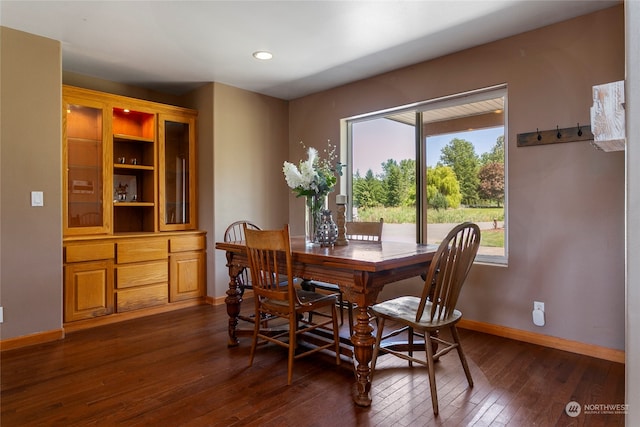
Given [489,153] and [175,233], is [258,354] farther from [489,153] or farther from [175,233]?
[489,153]

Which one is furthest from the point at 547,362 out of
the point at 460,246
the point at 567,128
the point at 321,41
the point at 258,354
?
the point at 321,41

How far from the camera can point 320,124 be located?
455 centimetres

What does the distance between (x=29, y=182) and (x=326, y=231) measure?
2438 millimetres

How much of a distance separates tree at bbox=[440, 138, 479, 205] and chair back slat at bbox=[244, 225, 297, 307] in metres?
1.96

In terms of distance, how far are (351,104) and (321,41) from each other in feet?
3.86

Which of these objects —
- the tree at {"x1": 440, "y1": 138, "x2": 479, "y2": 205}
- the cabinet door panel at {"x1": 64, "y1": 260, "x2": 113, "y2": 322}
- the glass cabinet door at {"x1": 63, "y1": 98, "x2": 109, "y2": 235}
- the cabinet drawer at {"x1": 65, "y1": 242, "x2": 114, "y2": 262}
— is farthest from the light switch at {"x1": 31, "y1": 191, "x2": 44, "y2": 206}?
the tree at {"x1": 440, "y1": 138, "x2": 479, "y2": 205}

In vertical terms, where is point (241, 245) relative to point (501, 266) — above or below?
above

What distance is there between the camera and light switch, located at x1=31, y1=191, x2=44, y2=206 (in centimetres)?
291

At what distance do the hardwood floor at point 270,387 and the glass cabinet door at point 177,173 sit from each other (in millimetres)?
1567

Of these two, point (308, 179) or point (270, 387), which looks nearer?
point (270, 387)

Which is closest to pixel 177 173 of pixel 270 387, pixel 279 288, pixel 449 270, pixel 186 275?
pixel 186 275

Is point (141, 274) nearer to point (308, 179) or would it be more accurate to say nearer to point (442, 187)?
point (308, 179)

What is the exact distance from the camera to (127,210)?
4.09 meters

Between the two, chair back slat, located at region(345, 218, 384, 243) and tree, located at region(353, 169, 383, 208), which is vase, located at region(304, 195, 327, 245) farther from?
tree, located at region(353, 169, 383, 208)
